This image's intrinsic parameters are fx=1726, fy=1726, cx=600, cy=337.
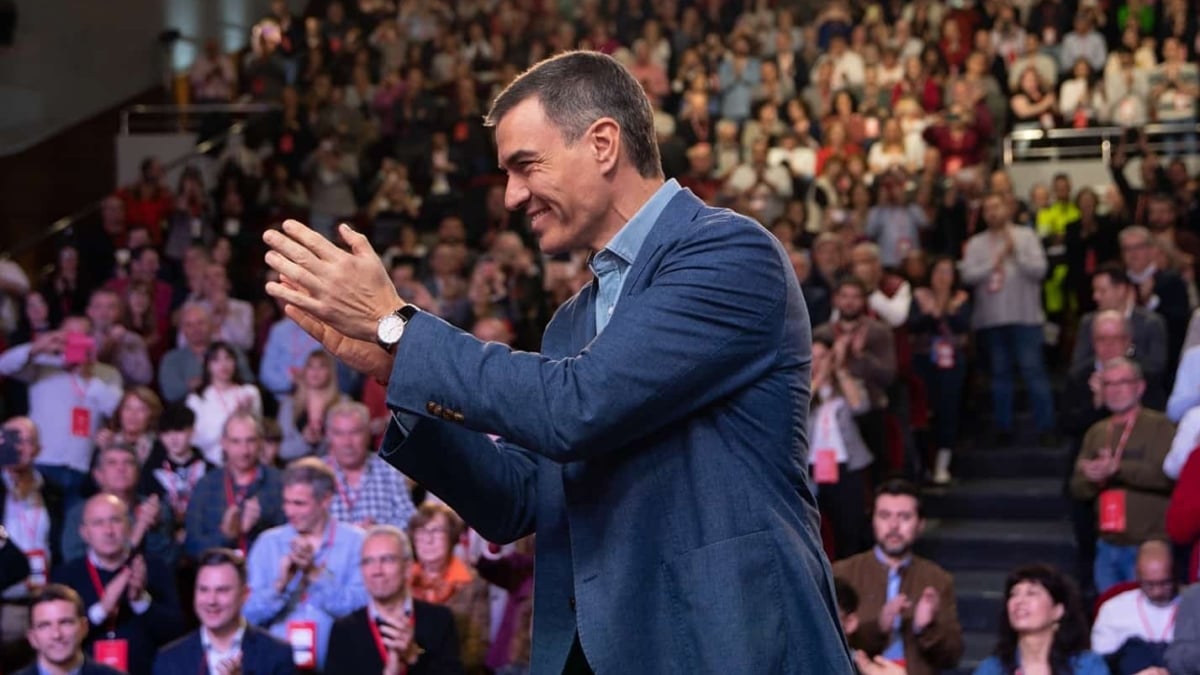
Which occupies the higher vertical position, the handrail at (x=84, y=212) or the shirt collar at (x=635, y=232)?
the handrail at (x=84, y=212)

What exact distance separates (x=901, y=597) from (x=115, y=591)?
325 cm

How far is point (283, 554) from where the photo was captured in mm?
7184

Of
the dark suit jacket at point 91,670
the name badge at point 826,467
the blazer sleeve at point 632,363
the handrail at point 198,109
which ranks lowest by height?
the dark suit jacket at point 91,670

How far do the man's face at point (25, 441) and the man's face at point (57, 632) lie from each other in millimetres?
1805

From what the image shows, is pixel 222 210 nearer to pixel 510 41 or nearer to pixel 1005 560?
pixel 510 41

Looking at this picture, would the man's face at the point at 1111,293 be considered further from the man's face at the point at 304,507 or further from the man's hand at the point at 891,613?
the man's face at the point at 304,507

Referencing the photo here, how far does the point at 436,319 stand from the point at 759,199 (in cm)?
1070

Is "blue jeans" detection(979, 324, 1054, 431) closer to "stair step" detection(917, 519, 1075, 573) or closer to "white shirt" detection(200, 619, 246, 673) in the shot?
"stair step" detection(917, 519, 1075, 573)

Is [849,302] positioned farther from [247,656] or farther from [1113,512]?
[247,656]

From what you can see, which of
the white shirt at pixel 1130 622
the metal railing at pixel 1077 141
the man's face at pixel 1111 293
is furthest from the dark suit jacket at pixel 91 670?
the metal railing at pixel 1077 141

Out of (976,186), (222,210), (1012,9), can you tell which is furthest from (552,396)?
(1012,9)

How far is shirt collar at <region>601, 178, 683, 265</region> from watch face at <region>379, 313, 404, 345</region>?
0.31 m

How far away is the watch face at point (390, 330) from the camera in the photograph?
2.07m

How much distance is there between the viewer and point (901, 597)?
665 cm
